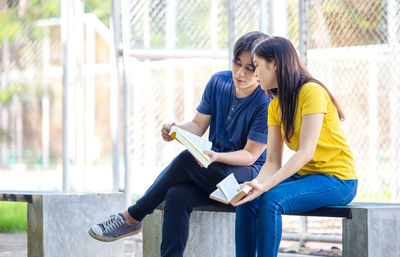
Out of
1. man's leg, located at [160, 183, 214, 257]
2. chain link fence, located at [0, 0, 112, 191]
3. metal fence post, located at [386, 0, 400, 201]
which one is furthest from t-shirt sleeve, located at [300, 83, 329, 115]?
chain link fence, located at [0, 0, 112, 191]

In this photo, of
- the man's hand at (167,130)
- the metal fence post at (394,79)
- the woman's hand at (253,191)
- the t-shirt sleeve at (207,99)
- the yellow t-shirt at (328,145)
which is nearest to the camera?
the woman's hand at (253,191)

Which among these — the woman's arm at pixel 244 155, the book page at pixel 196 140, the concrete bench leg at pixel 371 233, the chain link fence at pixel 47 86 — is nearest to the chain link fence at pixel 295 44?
the chain link fence at pixel 47 86

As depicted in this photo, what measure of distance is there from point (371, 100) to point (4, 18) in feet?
21.2

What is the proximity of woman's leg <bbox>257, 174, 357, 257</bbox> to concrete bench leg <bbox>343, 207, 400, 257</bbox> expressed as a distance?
142mm

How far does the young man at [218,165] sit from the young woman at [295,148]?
20 centimetres

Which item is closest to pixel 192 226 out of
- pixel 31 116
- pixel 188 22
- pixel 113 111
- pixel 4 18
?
pixel 113 111

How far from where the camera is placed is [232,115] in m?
3.64

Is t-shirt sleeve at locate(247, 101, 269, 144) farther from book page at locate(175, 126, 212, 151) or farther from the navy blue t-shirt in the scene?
book page at locate(175, 126, 212, 151)

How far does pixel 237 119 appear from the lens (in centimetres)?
362

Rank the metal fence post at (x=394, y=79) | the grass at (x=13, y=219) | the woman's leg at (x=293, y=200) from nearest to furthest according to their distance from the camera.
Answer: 1. the woman's leg at (x=293, y=200)
2. the metal fence post at (x=394, y=79)
3. the grass at (x=13, y=219)

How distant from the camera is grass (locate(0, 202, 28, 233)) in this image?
21.8ft

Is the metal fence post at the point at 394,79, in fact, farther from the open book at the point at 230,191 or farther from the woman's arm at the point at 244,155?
the open book at the point at 230,191

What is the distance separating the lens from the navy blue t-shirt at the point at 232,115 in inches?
139

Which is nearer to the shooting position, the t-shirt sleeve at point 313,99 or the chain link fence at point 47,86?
the t-shirt sleeve at point 313,99
